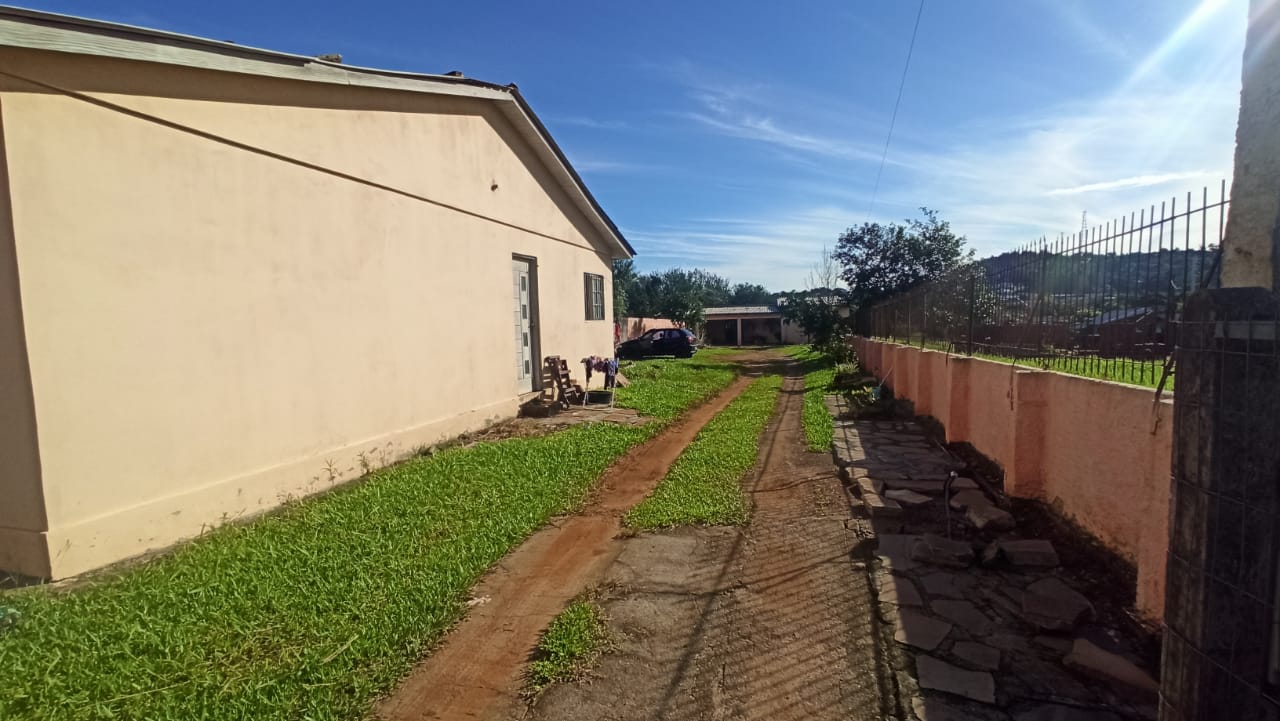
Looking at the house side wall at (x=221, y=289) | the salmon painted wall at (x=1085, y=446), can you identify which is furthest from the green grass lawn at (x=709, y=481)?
the house side wall at (x=221, y=289)

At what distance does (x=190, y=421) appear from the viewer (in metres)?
4.79

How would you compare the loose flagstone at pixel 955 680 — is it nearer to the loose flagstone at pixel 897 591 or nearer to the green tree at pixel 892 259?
the loose flagstone at pixel 897 591

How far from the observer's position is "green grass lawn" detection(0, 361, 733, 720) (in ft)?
9.04

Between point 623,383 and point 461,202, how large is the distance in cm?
620

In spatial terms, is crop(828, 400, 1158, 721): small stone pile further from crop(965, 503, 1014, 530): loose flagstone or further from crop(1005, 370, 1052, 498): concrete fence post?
crop(1005, 370, 1052, 498): concrete fence post

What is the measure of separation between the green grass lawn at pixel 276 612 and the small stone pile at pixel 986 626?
2.59 m

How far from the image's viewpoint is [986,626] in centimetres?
330

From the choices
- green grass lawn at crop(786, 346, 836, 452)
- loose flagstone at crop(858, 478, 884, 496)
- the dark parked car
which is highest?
the dark parked car

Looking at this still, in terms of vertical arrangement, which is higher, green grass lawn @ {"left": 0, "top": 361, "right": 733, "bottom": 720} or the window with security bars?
the window with security bars

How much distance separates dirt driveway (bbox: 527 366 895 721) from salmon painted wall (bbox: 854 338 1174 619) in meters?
1.48

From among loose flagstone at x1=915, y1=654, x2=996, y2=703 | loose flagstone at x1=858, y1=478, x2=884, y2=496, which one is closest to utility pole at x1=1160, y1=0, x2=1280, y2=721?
loose flagstone at x1=915, y1=654, x2=996, y2=703

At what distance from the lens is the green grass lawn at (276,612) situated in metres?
2.76

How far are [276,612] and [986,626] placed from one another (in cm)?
399

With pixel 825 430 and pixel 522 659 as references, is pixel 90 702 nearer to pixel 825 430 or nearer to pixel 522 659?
pixel 522 659
